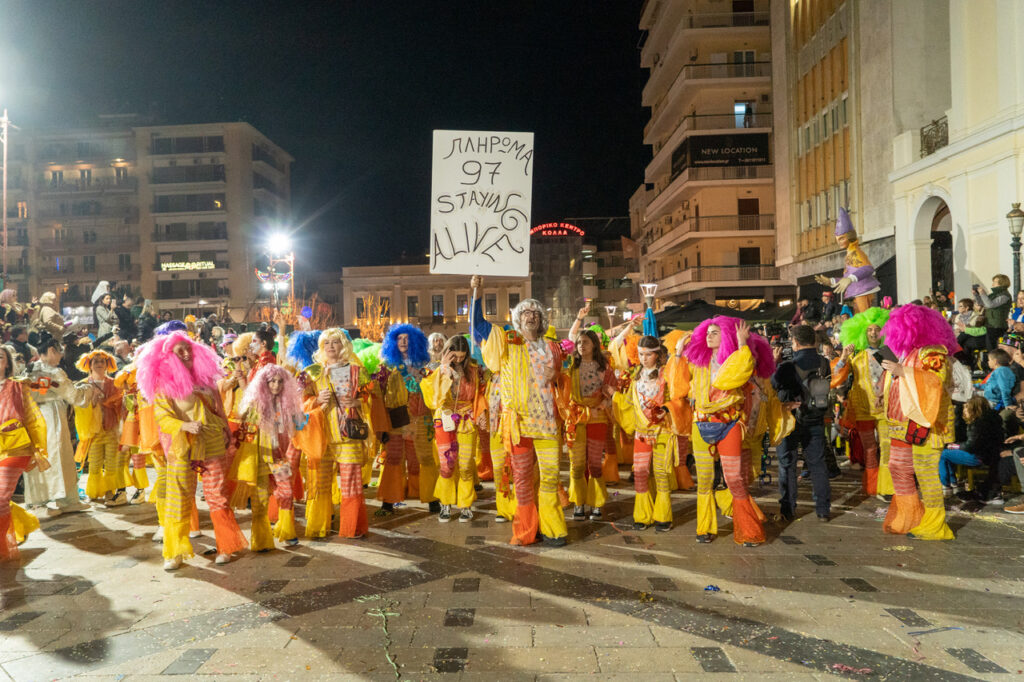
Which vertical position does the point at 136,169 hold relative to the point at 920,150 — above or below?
above

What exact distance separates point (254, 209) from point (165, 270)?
8.04 m

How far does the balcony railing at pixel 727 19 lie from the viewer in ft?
120

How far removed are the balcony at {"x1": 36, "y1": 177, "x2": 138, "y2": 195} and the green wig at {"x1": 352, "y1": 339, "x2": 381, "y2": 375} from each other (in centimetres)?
5881

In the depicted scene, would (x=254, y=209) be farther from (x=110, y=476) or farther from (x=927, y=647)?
(x=927, y=647)

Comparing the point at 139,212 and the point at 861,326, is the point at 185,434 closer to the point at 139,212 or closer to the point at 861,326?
the point at 861,326

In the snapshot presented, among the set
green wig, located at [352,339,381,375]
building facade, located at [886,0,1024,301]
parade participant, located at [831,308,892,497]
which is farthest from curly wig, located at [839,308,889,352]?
building facade, located at [886,0,1024,301]

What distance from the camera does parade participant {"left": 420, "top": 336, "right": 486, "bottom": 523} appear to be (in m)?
7.44

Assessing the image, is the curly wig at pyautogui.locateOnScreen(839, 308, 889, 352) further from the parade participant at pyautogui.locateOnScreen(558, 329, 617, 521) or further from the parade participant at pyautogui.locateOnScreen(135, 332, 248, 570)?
the parade participant at pyautogui.locateOnScreen(135, 332, 248, 570)

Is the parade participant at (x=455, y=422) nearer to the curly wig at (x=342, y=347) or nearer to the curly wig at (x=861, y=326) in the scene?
the curly wig at (x=342, y=347)

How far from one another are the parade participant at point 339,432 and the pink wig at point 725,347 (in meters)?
2.86

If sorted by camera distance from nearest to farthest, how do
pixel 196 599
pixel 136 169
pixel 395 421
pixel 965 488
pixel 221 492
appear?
pixel 196 599
pixel 221 492
pixel 395 421
pixel 965 488
pixel 136 169

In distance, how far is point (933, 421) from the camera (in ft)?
20.8

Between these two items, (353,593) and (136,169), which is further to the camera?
(136,169)

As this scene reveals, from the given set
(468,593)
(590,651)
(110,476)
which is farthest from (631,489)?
(110,476)
